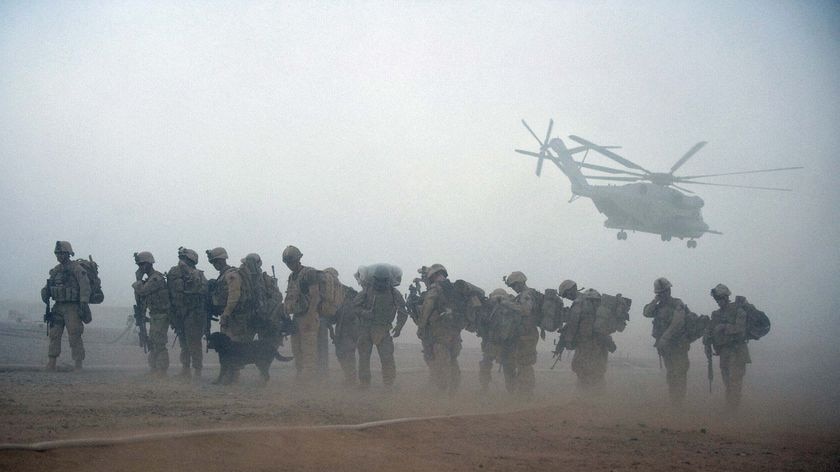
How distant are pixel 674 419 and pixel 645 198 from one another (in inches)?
875

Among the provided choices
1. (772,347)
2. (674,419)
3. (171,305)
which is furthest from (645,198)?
(171,305)

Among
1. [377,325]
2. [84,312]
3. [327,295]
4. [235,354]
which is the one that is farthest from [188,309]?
[377,325]

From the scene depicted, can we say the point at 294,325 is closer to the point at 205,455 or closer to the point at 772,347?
the point at 205,455

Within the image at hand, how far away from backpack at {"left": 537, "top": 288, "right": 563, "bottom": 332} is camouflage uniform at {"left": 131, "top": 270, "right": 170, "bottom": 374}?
6.79m

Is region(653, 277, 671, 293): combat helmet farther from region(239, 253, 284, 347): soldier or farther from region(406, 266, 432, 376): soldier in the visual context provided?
region(239, 253, 284, 347): soldier

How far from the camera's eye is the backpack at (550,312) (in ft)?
38.9

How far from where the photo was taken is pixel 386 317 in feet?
35.4

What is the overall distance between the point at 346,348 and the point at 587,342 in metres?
4.37

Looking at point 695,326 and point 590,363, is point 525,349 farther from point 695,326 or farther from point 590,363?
point 695,326

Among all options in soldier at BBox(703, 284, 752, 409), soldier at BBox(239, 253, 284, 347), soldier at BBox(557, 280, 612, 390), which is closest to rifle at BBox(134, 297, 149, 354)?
soldier at BBox(239, 253, 284, 347)

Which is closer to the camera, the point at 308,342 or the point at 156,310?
the point at 308,342

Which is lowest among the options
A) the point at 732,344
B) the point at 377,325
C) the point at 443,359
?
the point at 443,359

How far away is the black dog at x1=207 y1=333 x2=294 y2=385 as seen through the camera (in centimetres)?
1067

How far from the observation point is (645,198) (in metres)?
Result: 30.1
